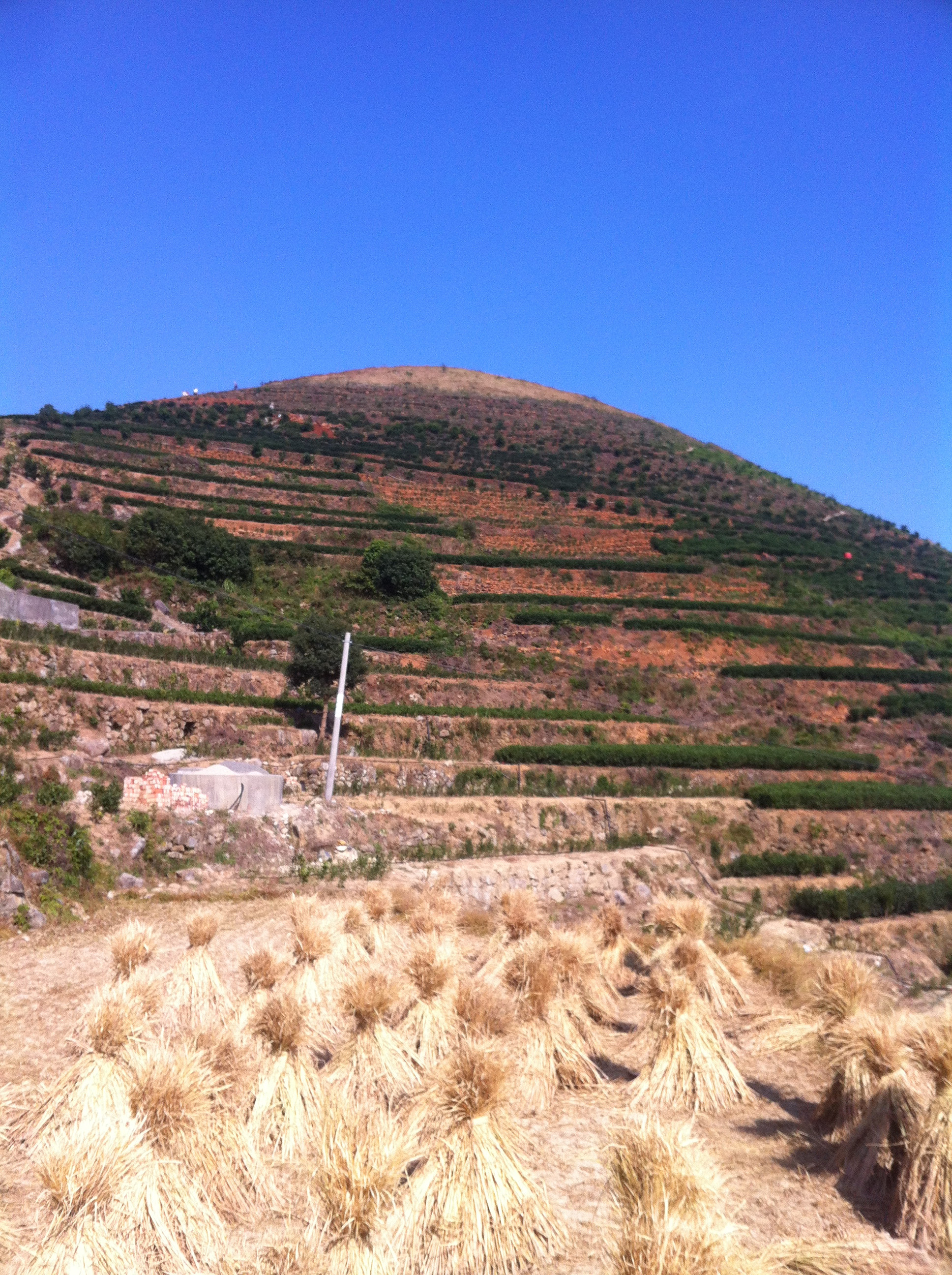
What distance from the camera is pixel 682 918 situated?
935 cm

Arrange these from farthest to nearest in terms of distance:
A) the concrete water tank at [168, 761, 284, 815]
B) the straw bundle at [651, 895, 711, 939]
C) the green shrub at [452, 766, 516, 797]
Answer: the green shrub at [452, 766, 516, 797], the concrete water tank at [168, 761, 284, 815], the straw bundle at [651, 895, 711, 939]

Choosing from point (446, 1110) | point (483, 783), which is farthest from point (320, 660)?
point (446, 1110)

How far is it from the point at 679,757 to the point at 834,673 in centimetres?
1428

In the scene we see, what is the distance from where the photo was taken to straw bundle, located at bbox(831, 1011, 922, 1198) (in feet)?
16.1

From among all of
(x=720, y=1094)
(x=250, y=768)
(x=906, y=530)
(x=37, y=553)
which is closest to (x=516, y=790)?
(x=250, y=768)

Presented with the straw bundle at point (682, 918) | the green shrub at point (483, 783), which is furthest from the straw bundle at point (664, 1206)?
the green shrub at point (483, 783)

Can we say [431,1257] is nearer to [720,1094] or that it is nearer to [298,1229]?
[298,1229]

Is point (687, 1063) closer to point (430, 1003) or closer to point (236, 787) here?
point (430, 1003)

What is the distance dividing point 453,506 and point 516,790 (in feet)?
107

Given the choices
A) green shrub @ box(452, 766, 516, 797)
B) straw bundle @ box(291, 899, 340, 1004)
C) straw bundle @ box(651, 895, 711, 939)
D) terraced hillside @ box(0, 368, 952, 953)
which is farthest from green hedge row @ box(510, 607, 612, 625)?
straw bundle @ box(291, 899, 340, 1004)

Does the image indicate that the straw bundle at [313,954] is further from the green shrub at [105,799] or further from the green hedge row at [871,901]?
the green hedge row at [871,901]

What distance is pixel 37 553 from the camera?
32219 millimetres

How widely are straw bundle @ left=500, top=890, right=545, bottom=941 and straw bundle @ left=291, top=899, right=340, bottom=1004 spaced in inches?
86.2

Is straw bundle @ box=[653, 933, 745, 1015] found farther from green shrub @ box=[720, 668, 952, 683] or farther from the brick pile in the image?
green shrub @ box=[720, 668, 952, 683]
